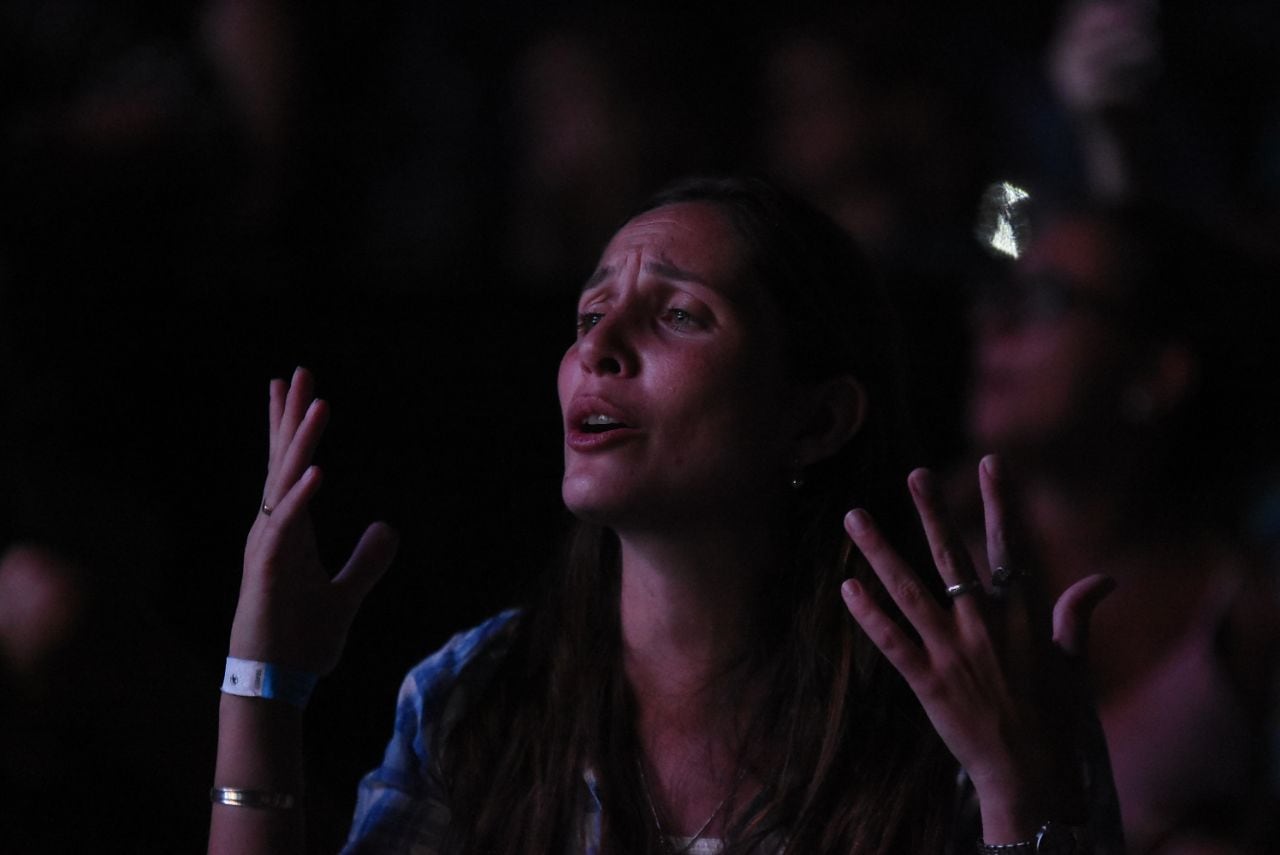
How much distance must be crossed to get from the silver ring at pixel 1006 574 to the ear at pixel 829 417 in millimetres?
339

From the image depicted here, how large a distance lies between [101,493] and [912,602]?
1145mm

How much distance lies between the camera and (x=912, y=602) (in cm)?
123

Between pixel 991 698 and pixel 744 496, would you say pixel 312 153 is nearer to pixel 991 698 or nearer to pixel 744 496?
pixel 744 496

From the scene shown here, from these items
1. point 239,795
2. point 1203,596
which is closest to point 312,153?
point 239,795

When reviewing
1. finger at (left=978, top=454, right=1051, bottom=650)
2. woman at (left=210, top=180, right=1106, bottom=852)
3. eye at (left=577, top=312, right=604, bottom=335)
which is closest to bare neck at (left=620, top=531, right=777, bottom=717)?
woman at (left=210, top=180, right=1106, bottom=852)

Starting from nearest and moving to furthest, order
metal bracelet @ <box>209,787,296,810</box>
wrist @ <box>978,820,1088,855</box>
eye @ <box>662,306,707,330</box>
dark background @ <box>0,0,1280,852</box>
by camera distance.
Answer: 1. wrist @ <box>978,820,1088,855</box>
2. metal bracelet @ <box>209,787,296,810</box>
3. eye @ <box>662,306,707,330</box>
4. dark background @ <box>0,0,1280,852</box>

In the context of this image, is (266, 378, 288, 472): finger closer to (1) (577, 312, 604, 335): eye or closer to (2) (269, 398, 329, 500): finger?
(2) (269, 398, 329, 500): finger

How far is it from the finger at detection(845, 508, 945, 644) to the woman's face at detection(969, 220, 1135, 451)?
41.2 inches

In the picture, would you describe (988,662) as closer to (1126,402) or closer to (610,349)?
(610,349)

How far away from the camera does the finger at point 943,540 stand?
123 centimetres

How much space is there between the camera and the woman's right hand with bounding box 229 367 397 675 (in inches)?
54.1

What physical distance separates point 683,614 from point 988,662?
1.25ft

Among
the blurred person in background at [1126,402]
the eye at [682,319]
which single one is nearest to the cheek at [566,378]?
the eye at [682,319]

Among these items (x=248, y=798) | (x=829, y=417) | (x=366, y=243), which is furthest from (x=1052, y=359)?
(x=248, y=798)
